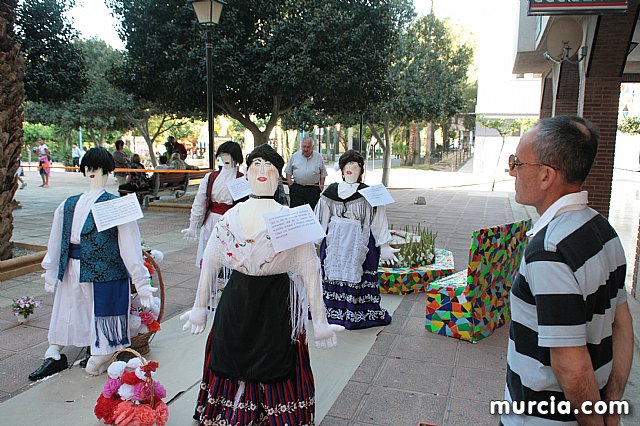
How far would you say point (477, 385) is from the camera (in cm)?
378

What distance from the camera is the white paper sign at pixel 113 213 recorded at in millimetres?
3564

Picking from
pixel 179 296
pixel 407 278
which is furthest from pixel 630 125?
pixel 179 296

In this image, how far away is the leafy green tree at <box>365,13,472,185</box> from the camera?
18.5m

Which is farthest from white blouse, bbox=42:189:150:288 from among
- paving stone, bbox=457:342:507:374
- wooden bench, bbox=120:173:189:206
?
wooden bench, bbox=120:173:189:206

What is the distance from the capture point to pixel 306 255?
111 inches

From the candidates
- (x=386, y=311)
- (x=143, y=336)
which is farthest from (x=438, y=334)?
(x=143, y=336)

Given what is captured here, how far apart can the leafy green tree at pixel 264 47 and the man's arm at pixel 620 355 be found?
983cm

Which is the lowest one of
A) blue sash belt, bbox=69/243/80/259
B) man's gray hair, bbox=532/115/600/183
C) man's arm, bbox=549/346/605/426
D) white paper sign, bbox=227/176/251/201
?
blue sash belt, bbox=69/243/80/259

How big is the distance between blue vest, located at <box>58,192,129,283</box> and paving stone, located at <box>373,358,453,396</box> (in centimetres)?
213

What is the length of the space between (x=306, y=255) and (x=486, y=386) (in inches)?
75.5

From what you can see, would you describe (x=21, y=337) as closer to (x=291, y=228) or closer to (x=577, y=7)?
(x=291, y=228)

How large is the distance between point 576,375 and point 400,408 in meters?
2.05

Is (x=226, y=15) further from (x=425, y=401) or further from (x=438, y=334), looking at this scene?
(x=425, y=401)

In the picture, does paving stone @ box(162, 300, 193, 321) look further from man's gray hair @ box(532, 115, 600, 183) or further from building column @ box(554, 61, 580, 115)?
building column @ box(554, 61, 580, 115)
